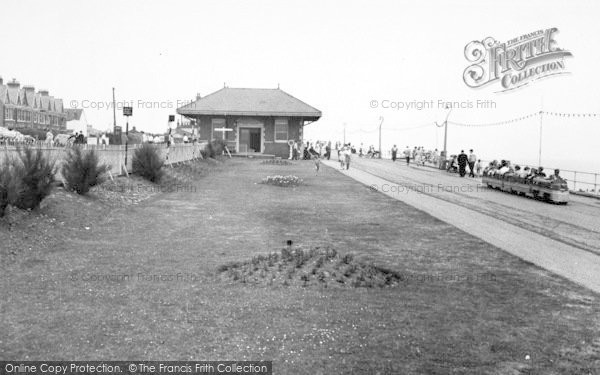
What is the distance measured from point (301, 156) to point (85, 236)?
122 ft

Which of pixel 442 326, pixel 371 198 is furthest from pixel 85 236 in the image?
pixel 371 198

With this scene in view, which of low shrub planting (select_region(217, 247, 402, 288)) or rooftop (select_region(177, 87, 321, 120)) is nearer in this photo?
low shrub planting (select_region(217, 247, 402, 288))

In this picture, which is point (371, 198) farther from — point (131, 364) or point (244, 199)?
point (131, 364)

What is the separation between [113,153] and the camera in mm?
18234

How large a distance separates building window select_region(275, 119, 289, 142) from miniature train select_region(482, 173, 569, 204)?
80.5 feet

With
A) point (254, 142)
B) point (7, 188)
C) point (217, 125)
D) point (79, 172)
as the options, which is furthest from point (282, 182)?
point (254, 142)

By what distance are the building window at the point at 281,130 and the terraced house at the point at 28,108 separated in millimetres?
32008

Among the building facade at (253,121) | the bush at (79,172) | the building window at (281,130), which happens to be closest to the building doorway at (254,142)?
the building facade at (253,121)

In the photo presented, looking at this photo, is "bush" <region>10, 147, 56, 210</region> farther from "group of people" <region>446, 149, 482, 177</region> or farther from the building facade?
the building facade

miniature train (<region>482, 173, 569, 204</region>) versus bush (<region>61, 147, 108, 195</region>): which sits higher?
bush (<region>61, 147, 108, 195</region>)

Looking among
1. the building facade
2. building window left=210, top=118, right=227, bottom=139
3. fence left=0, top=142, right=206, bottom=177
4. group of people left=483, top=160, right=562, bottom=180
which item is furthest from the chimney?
group of people left=483, top=160, right=562, bottom=180

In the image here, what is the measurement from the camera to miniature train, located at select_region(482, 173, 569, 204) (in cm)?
1936

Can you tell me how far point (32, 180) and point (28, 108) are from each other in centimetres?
7264

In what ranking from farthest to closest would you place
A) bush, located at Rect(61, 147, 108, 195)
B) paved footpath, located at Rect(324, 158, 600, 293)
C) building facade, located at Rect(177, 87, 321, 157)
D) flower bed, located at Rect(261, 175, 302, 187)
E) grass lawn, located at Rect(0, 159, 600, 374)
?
building facade, located at Rect(177, 87, 321, 157), flower bed, located at Rect(261, 175, 302, 187), bush, located at Rect(61, 147, 108, 195), paved footpath, located at Rect(324, 158, 600, 293), grass lawn, located at Rect(0, 159, 600, 374)
